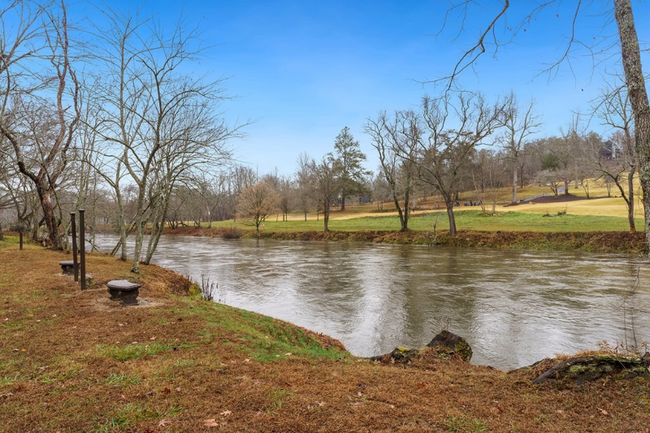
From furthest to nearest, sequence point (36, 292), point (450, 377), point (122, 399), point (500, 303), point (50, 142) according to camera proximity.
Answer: point (50, 142)
point (500, 303)
point (36, 292)
point (450, 377)
point (122, 399)

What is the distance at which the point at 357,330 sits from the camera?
30.5ft

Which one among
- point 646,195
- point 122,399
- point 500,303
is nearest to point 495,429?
point 646,195

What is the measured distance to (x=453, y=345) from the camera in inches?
264

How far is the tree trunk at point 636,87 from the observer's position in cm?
361

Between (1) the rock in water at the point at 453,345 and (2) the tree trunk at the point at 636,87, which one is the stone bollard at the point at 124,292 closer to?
(1) the rock in water at the point at 453,345

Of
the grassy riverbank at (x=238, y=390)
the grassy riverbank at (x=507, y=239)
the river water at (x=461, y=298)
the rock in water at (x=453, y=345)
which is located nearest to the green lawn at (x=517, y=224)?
the grassy riverbank at (x=507, y=239)

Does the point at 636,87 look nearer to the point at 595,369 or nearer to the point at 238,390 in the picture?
the point at 595,369

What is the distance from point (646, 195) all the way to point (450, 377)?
292cm

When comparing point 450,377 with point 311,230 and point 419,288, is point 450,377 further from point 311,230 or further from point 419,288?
point 311,230

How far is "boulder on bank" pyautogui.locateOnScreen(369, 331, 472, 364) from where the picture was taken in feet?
20.5

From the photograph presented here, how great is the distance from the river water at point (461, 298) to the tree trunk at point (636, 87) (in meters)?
2.81

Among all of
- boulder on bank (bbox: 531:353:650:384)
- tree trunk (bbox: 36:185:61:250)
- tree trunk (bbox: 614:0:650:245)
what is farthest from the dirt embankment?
tree trunk (bbox: 36:185:61:250)

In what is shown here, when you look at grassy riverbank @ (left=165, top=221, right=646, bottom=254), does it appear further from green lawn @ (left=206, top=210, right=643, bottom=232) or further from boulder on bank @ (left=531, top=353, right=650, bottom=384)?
boulder on bank @ (left=531, top=353, right=650, bottom=384)

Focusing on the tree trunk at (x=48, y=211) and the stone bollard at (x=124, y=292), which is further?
the tree trunk at (x=48, y=211)
